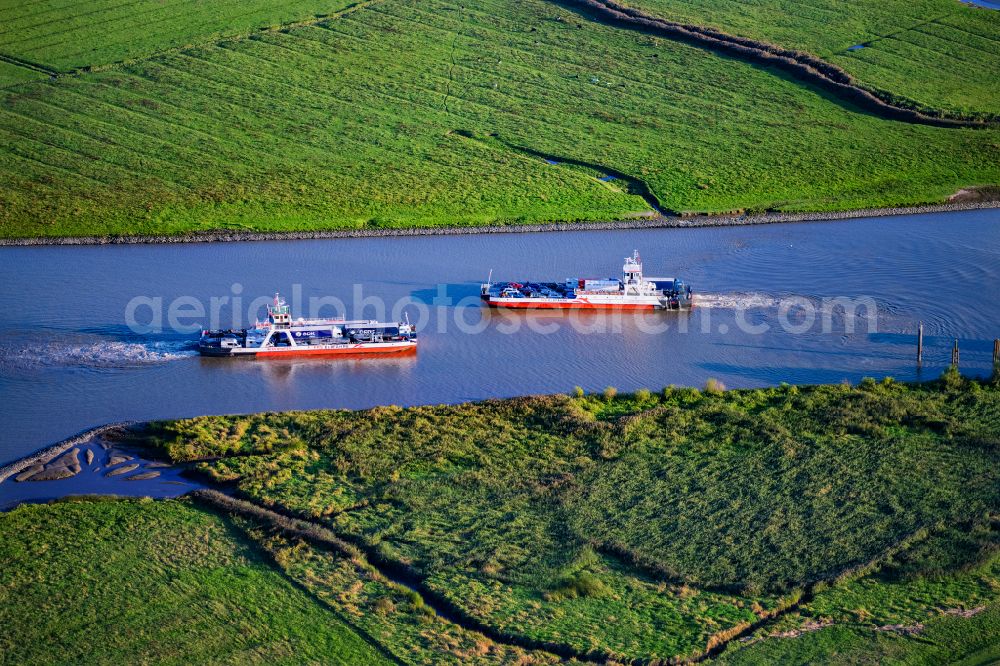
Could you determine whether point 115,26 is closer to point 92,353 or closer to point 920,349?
point 92,353

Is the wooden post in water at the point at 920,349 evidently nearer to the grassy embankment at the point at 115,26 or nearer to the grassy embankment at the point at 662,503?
the grassy embankment at the point at 662,503

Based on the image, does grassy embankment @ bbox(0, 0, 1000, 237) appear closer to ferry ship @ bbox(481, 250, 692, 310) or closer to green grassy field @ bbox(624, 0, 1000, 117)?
green grassy field @ bbox(624, 0, 1000, 117)

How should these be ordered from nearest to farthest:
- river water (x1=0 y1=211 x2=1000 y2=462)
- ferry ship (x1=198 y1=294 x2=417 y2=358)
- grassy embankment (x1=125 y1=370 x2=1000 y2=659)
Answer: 1. grassy embankment (x1=125 y1=370 x2=1000 y2=659)
2. river water (x1=0 y1=211 x2=1000 y2=462)
3. ferry ship (x1=198 y1=294 x2=417 y2=358)

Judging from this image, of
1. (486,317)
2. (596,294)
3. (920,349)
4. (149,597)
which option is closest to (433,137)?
(596,294)

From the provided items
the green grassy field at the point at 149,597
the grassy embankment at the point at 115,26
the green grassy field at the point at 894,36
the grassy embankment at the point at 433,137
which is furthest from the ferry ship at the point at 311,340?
the green grassy field at the point at 894,36

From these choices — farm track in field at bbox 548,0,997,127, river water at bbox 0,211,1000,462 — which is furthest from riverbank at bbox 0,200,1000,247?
farm track in field at bbox 548,0,997,127

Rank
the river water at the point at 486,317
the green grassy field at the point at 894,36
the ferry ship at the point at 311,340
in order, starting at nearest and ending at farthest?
the river water at the point at 486,317 → the ferry ship at the point at 311,340 → the green grassy field at the point at 894,36
